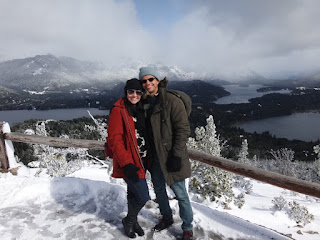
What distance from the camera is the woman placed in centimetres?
267

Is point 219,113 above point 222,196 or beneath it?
beneath

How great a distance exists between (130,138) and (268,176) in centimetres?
177

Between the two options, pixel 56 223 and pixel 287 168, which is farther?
pixel 287 168

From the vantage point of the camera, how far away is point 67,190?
4395mm

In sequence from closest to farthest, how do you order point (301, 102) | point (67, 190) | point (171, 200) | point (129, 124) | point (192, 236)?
point (129, 124)
point (192, 236)
point (171, 200)
point (67, 190)
point (301, 102)

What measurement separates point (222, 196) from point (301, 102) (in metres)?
198

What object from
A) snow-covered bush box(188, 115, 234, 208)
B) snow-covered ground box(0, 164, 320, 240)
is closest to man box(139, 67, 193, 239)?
snow-covered ground box(0, 164, 320, 240)

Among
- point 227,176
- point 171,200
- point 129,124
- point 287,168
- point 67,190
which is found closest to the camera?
point 129,124

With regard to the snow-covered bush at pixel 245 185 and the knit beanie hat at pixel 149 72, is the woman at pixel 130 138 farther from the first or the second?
the snow-covered bush at pixel 245 185

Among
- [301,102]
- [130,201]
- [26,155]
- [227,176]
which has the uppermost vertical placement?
[130,201]

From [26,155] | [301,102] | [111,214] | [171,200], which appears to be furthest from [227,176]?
[301,102]

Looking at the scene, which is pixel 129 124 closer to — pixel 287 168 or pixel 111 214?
pixel 111 214

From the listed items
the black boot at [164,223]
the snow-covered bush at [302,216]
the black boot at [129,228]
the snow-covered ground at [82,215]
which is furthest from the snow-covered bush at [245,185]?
the black boot at [129,228]

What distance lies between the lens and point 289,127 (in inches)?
4427
